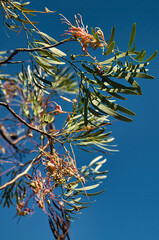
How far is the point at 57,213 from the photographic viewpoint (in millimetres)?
814

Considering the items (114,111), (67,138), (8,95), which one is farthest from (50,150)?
(8,95)

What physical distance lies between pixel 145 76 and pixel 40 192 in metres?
0.49

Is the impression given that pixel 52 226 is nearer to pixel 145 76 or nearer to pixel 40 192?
pixel 40 192

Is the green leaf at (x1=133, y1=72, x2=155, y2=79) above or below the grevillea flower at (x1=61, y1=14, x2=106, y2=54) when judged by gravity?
below

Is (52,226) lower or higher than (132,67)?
lower

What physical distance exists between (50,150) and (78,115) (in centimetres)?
14

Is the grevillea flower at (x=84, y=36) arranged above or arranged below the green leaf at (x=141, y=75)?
above

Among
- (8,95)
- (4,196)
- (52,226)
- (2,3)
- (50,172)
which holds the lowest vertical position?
(52,226)

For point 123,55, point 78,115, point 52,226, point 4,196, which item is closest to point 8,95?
point 4,196

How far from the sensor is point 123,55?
541mm

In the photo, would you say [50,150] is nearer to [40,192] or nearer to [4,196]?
[40,192]

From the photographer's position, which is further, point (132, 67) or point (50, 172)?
point (50, 172)

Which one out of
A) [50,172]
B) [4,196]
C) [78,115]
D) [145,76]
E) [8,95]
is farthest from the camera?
[8,95]

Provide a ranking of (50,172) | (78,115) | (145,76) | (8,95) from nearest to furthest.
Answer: (145,76)
(50,172)
(78,115)
(8,95)
